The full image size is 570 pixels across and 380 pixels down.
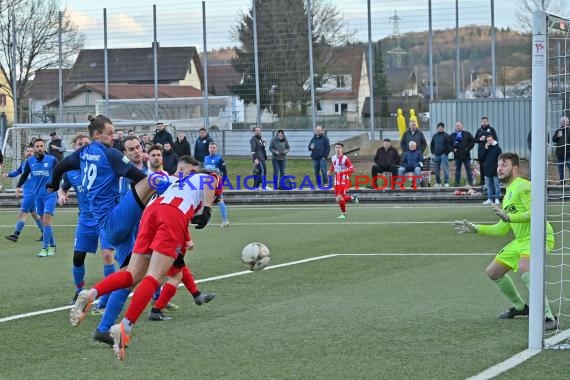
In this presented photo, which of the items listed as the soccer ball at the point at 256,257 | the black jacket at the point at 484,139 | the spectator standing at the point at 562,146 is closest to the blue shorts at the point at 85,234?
the soccer ball at the point at 256,257

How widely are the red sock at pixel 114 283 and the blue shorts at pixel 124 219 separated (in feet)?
3.19

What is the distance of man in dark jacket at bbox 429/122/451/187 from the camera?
27.6 metres

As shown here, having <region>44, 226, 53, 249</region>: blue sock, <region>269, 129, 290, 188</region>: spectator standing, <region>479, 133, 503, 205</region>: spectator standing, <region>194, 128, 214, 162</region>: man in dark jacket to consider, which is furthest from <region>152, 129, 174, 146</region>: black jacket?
<region>44, 226, 53, 249</region>: blue sock

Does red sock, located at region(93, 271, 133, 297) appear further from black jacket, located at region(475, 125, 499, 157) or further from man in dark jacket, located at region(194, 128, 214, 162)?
man in dark jacket, located at region(194, 128, 214, 162)

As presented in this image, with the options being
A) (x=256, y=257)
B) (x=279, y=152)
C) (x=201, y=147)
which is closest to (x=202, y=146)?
(x=201, y=147)

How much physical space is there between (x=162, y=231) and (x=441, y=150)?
66.5ft

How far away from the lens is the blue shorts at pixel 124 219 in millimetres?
9273

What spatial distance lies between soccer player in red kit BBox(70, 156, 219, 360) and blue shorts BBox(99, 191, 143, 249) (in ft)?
2.37

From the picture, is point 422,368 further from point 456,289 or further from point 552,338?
point 456,289

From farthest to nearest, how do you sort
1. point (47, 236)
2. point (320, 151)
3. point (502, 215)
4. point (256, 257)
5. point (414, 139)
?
point (320, 151) < point (414, 139) < point (47, 236) < point (256, 257) < point (502, 215)

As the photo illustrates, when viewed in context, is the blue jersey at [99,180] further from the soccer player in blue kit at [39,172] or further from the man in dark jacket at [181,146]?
the man in dark jacket at [181,146]

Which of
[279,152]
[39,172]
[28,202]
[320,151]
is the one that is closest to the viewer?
[39,172]

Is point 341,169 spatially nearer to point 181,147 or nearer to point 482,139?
point 482,139

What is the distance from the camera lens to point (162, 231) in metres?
8.24
